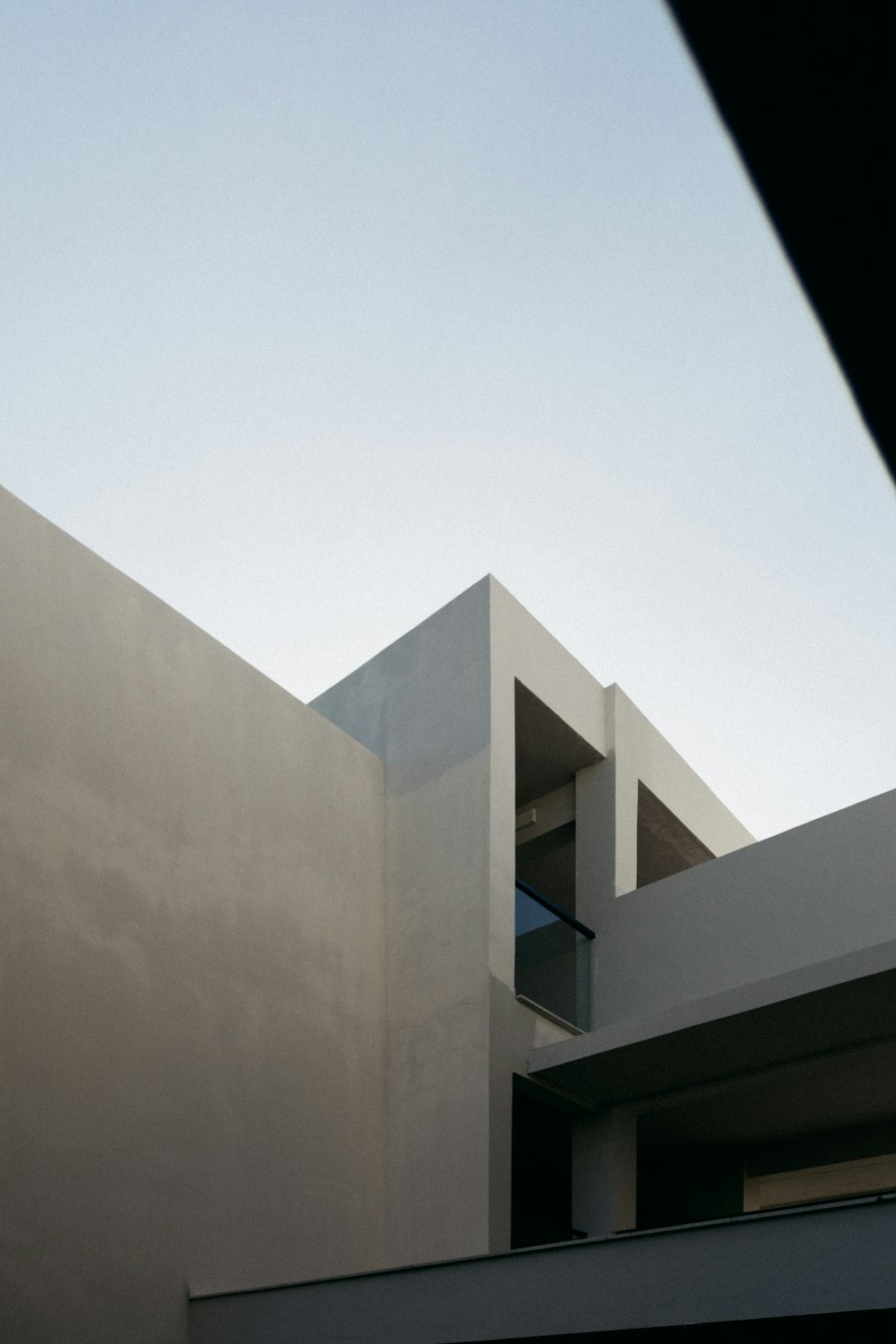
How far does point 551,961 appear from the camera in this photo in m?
11.0

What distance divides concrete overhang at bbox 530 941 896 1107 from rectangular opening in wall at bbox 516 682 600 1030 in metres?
0.70

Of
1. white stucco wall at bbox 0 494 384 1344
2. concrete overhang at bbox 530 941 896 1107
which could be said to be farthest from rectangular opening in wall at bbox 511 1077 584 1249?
white stucco wall at bbox 0 494 384 1344

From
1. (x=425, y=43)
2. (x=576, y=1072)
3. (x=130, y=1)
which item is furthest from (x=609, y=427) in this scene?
(x=576, y=1072)

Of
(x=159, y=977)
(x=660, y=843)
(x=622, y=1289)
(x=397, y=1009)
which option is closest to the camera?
(x=622, y=1289)

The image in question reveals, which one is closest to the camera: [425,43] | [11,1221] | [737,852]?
[11,1221]

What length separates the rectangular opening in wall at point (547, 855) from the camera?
426 inches

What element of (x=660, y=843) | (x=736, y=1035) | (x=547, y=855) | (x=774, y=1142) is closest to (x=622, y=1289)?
(x=736, y=1035)

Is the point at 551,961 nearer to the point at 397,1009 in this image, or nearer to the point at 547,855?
the point at 397,1009

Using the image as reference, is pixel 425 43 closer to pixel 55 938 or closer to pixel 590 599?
pixel 590 599

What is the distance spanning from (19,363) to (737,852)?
7.28 metres

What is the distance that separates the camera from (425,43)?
7512 millimetres

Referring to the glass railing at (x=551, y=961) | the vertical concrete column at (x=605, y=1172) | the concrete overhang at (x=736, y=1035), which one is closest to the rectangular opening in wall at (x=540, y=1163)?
the vertical concrete column at (x=605, y=1172)

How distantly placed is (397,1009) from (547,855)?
387cm

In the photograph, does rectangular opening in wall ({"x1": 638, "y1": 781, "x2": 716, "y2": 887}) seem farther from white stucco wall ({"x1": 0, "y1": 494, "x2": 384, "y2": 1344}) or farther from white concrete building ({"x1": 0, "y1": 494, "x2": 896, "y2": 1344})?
white stucco wall ({"x1": 0, "y1": 494, "x2": 384, "y2": 1344})
